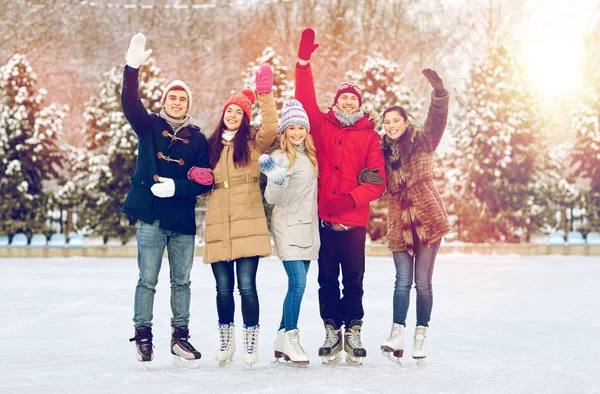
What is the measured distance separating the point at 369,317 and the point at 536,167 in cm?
1590

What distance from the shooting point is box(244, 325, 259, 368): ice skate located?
220 inches

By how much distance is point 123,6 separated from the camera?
4903 centimetres

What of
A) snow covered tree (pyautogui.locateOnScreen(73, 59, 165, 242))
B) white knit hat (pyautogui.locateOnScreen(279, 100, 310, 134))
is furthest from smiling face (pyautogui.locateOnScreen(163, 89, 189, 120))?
snow covered tree (pyautogui.locateOnScreen(73, 59, 165, 242))

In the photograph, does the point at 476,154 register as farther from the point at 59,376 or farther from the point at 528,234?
the point at 59,376

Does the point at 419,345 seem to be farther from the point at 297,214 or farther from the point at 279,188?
the point at 279,188

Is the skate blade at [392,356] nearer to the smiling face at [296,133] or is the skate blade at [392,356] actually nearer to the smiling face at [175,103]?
the smiling face at [296,133]

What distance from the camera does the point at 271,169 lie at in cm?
559

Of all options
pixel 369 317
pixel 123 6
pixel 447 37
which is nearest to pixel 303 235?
pixel 369 317

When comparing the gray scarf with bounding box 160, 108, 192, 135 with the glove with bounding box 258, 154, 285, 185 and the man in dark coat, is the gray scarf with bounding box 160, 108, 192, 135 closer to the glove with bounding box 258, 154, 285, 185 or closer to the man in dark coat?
the man in dark coat

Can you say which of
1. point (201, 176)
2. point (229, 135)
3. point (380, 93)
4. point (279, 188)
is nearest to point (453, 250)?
point (380, 93)

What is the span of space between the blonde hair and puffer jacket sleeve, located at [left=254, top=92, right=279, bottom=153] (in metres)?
0.08

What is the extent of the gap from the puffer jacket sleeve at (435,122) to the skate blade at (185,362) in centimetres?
212

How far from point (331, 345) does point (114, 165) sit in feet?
59.5

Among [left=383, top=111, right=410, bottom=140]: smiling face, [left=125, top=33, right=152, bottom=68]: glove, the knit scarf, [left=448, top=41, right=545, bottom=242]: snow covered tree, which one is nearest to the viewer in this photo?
[left=125, top=33, right=152, bottom=68]: glove
